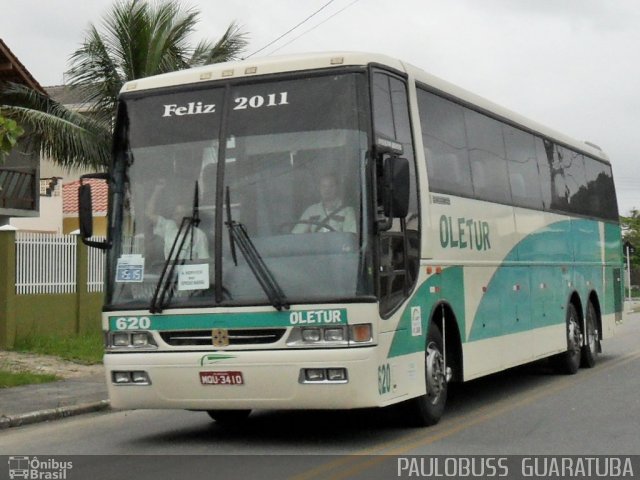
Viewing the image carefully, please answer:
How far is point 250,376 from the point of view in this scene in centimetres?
954

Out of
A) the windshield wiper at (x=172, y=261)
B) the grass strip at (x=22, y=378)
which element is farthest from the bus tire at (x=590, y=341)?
the windshield wiper at (x=172, y=261)

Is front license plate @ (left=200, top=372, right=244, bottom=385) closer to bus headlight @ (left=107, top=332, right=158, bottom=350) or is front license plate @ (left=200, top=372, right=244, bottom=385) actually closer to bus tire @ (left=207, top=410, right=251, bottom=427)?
bus headlight @ (left=107, top=332, right=158, bottom=350)

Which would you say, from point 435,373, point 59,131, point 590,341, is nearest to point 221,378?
point 435,373

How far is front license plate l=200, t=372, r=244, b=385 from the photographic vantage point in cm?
958

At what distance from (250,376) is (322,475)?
1390 mm

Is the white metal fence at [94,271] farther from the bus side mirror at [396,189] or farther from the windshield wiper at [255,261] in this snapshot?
the bus side mirror at [396,189]

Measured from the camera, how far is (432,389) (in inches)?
431

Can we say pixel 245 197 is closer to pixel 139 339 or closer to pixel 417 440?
pixel 139 339

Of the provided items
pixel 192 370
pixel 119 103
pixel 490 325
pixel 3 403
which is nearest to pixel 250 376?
pixel 192 370

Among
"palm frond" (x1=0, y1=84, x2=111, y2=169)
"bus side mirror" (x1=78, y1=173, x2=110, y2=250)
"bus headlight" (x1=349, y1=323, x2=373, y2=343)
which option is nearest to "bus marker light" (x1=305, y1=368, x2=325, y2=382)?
"bus headlight" (x1=349, y1=323, x2=373, y2=343)

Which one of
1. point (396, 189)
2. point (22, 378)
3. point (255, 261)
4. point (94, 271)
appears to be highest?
point (396, 189)

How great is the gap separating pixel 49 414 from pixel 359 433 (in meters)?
3.96

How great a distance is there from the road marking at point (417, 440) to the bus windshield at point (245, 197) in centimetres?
132

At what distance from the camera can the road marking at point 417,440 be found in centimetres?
860
